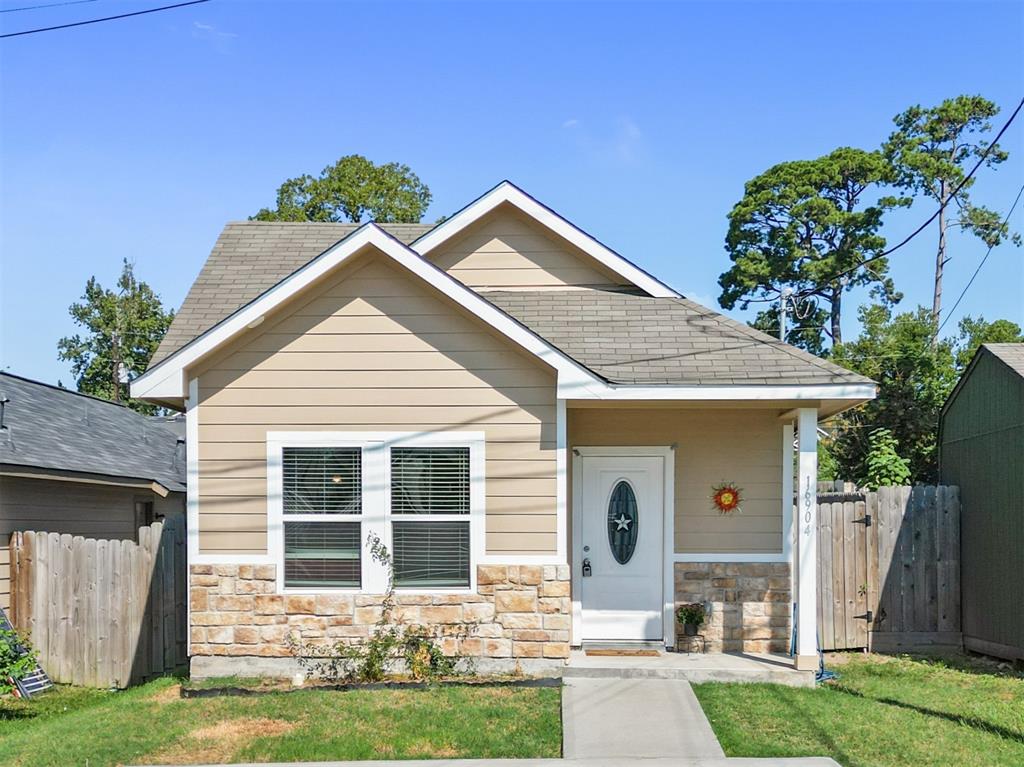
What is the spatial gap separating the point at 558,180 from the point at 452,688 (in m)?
11.2

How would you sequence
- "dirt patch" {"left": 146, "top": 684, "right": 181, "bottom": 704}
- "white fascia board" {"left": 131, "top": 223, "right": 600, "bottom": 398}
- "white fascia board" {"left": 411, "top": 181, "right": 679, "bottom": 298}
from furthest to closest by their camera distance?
"white fascia board" {"left": 411, "top": 181, "right": 679, "bottom": 298} < "white fascia board" {"left": 131, "top": 223, "right": 600, "bottom": 398} < "dirt patch" {"left": 146, "top": 684, "right": 181, "bottom": 704}

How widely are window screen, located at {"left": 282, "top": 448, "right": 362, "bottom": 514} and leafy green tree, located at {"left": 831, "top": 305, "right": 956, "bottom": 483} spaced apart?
1793cm

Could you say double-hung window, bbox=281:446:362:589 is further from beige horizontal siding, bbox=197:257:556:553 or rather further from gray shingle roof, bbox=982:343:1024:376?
gray shingle roof, bbox=982:343:1024:376

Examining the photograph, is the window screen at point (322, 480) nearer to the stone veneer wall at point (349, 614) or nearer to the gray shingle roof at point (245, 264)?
the stone veneer wall at point (349, 614)

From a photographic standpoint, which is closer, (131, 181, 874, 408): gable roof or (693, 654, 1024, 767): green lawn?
(693, 654, 1024, 767): green lawn

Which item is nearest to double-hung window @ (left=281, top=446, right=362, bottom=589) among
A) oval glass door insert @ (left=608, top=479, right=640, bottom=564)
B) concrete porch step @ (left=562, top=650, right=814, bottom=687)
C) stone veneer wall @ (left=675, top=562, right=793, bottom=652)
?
concrete porch step @ (left=562, top=650, right=814, bottom=687)

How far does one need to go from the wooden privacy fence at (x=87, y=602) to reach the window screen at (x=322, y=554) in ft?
7.43

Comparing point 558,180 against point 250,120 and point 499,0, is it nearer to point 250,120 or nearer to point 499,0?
point 250,120

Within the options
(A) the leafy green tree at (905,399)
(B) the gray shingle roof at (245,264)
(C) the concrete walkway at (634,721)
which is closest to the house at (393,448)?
(C) the concrete walkway at (634,721)

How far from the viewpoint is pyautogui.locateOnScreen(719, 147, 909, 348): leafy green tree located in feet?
110

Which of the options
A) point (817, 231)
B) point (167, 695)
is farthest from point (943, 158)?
point (167, 695)

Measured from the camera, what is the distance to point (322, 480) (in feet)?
30.5

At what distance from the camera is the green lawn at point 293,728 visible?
22.9 feet

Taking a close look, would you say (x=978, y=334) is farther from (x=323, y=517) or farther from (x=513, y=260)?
(x=323, y=517)
